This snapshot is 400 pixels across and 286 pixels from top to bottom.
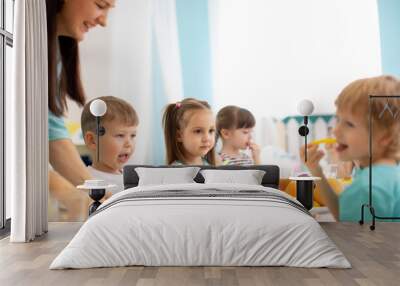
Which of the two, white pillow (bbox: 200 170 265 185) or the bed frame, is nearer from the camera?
white pillow (bbox: 200 170 265 185)

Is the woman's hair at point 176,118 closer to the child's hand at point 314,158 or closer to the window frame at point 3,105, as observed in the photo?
the child's hand at point 314,158

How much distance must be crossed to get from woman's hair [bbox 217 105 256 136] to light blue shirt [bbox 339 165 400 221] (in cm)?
164

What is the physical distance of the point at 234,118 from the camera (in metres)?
7.84

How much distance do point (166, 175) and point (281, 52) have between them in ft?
7.81

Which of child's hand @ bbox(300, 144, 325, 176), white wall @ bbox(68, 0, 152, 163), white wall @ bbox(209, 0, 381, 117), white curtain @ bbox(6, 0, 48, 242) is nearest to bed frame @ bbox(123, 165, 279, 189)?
white wall @ bbox(68, 0, 152, 163)

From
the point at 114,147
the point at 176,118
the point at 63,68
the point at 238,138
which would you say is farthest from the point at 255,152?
the point at 63,68

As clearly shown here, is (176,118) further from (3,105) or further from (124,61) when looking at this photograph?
(3,105)

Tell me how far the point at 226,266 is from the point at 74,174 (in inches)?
144

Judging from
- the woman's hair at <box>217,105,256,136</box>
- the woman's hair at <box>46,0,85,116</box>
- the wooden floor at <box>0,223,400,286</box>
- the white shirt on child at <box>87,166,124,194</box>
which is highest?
the woman's hair at <box>46,0,85,116</box>

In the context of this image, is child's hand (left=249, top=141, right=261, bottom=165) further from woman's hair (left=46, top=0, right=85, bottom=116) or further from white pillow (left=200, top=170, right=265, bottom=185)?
woman's hair (left=46, top=0, right=85, bottom=116)

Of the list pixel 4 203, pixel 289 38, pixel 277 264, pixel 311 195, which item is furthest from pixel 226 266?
pixel 289 38

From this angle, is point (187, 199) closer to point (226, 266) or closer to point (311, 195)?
point (226, 266)

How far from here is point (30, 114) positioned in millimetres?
6441

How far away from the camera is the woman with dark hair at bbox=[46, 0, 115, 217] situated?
7750mm
